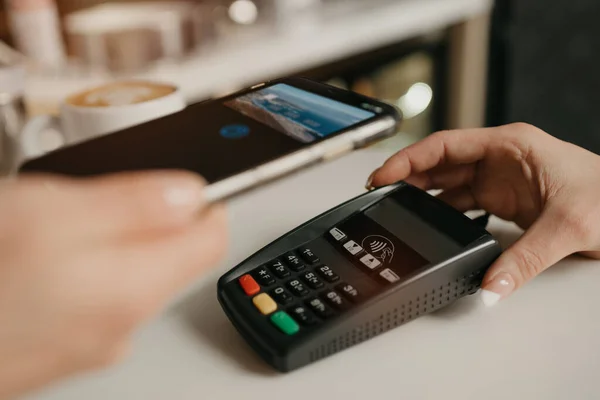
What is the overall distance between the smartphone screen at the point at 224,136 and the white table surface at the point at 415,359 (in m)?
0.12

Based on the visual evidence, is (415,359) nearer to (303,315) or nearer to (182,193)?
(303,315)

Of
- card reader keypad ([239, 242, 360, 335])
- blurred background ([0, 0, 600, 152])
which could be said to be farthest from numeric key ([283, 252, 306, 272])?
blurred background ([0, 0, 600, 152])

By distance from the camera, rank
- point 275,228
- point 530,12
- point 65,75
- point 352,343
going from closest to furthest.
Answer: point 352,343 < point 275,228 < point 65,75 < point 530,12

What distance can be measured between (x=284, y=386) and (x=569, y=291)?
22 centimetres

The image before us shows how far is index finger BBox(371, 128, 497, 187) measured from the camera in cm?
54

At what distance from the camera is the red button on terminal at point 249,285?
1.39 ft

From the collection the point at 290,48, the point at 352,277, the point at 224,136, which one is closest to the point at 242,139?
the point at 224,136

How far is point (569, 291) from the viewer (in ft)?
1.49

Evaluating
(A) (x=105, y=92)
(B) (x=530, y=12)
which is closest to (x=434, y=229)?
(A) (x=105, y=92)

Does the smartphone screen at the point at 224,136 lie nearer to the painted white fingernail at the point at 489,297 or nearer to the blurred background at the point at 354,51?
the painted white fingernail at the point at 489,297

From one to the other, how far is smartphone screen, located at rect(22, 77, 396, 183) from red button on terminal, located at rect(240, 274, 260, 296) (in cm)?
9

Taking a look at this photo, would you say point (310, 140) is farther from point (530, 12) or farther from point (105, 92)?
point (530, 12)

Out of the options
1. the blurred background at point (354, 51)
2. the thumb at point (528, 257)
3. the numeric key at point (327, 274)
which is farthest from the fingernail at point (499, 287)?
the blurred background at point (354, 51)

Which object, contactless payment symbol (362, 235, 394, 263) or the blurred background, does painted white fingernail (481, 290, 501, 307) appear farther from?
the blurred background
